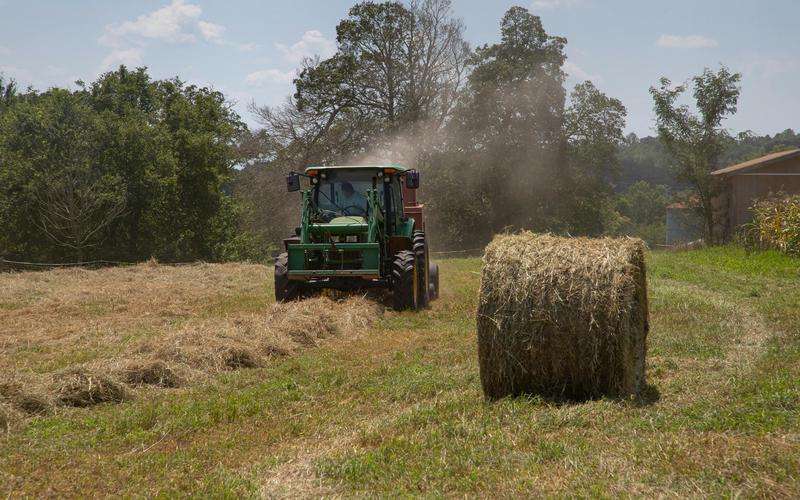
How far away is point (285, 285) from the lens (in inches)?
452

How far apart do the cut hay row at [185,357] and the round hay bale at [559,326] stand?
272 cm

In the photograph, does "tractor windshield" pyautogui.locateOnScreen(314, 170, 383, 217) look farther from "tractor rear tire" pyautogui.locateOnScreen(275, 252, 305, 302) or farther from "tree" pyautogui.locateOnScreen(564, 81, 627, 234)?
"tree" pyautogui.locateOnScreen(564, 81, 627, 234)

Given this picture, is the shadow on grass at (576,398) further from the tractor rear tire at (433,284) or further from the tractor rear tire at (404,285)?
the tractor rear tire at (433,284)

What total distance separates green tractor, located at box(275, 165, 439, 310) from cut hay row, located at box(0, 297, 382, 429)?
102 centimetres

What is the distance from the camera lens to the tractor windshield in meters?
12.1

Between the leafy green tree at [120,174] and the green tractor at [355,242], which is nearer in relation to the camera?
the green tractor at [355,242]

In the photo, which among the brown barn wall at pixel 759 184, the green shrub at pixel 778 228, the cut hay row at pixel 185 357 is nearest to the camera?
the cut hay row at pixel 185 357

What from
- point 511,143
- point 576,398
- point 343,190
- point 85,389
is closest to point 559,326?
point 576,398

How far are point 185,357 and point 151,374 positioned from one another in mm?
503

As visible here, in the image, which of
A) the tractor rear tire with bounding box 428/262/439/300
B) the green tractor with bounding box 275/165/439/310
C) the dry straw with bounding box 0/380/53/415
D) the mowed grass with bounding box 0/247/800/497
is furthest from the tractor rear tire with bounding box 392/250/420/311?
the dry straw with bounding box 0/380/53/415

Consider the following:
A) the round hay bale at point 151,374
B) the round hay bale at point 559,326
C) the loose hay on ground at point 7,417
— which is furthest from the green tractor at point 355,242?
the loose hay on ground at point 7,417

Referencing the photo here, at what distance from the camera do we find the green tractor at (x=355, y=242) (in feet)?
36.3

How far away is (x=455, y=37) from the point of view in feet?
117

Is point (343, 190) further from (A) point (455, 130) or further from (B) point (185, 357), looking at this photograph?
(A) point (455, 130)
